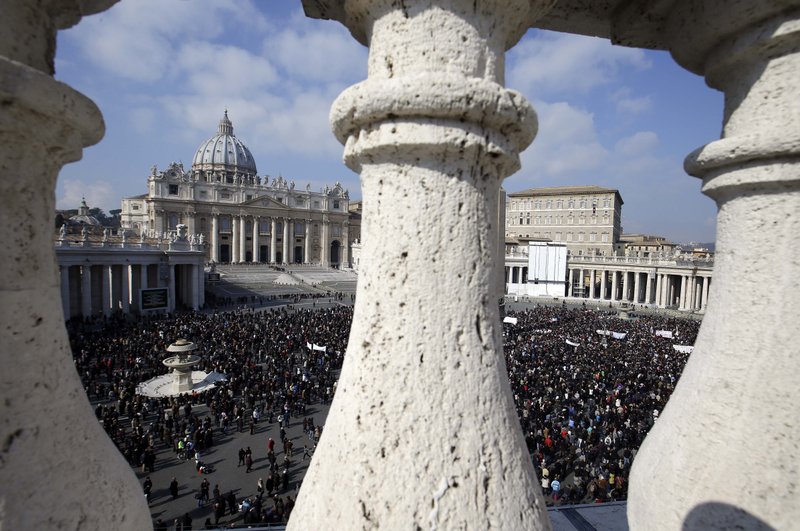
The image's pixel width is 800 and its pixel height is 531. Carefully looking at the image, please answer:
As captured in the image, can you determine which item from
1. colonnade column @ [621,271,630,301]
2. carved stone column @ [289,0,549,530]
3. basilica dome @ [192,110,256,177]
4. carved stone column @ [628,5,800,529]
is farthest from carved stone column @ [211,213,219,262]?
carved stone column @ [628,5,800,529]

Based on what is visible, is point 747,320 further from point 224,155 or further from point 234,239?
point 224,155

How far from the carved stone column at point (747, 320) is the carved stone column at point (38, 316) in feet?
7.13

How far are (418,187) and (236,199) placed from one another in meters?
79.4

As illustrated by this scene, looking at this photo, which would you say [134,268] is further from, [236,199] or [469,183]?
[236,199]

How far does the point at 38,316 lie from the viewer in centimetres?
137

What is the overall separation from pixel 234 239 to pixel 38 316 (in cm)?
7702

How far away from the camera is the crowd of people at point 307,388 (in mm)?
10156

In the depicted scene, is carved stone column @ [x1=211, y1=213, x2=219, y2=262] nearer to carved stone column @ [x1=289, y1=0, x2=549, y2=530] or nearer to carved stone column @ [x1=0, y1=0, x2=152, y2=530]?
carved stone column @ [x1=0, y1=0, x2=152, y2=530]

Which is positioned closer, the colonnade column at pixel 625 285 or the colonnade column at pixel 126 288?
the colonnade column at pixel 126 288

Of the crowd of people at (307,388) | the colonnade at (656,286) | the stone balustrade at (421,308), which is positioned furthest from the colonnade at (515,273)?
the stone balustrade at (421,308)

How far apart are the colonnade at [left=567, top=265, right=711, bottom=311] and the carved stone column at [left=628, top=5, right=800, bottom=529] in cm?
3981

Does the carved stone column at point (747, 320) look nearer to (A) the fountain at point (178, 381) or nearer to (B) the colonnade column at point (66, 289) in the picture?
(A) the fountain at point (178, 381)

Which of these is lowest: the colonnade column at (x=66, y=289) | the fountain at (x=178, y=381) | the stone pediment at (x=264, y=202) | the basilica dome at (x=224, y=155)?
the fountain at (x=178, y=381)

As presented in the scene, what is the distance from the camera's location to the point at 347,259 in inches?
3374
